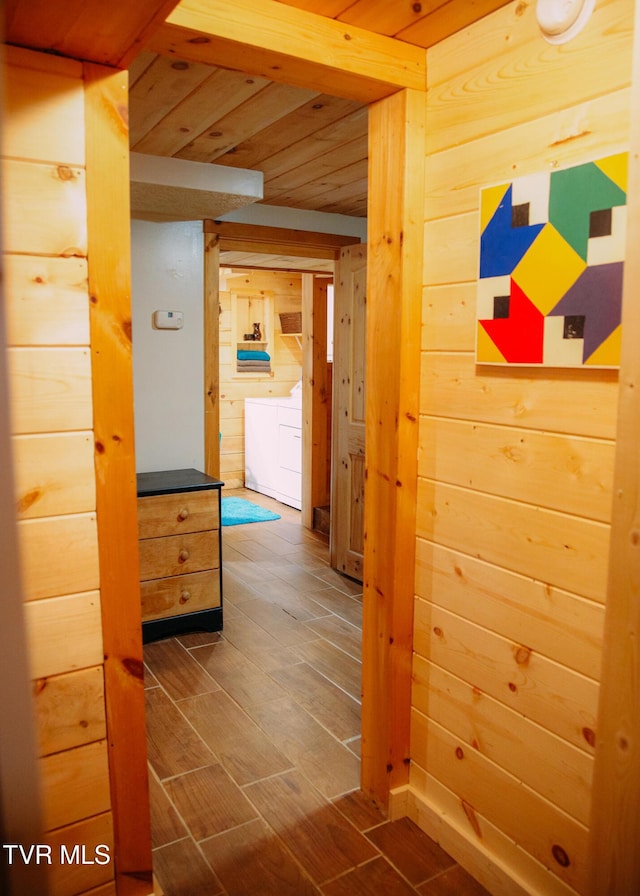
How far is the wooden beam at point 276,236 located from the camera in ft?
12.9

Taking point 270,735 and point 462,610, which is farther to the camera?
point 270,735

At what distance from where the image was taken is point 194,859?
195cm

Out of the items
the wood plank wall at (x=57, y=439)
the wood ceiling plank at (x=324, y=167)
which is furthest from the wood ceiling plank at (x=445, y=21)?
the wood ceiling plank at (x=324, y=167)

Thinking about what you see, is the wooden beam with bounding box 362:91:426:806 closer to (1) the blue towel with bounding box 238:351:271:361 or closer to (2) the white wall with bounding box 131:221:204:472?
(2) the white wall with bounding box 131:221:204:472

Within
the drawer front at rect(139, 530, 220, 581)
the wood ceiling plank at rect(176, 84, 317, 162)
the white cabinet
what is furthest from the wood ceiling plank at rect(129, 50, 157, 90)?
the white cabinet

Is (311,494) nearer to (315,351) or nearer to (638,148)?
(315,351)

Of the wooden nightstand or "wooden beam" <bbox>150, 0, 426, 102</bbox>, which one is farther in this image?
the wooden nightstand

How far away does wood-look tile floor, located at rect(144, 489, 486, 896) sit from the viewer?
1892mm

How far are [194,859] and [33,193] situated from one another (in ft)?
6.01

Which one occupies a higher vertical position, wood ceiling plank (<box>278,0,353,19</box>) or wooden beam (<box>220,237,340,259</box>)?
wood ceiling plank (<box>278,0,353,19</box>)

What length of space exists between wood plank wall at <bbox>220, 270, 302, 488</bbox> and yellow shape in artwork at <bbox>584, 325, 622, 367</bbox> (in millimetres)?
5612

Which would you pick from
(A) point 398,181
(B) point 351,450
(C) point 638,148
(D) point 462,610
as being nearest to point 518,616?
(D) point 462,610

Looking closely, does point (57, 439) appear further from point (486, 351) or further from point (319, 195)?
point (319, 195)

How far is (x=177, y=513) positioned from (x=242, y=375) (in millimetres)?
3872
